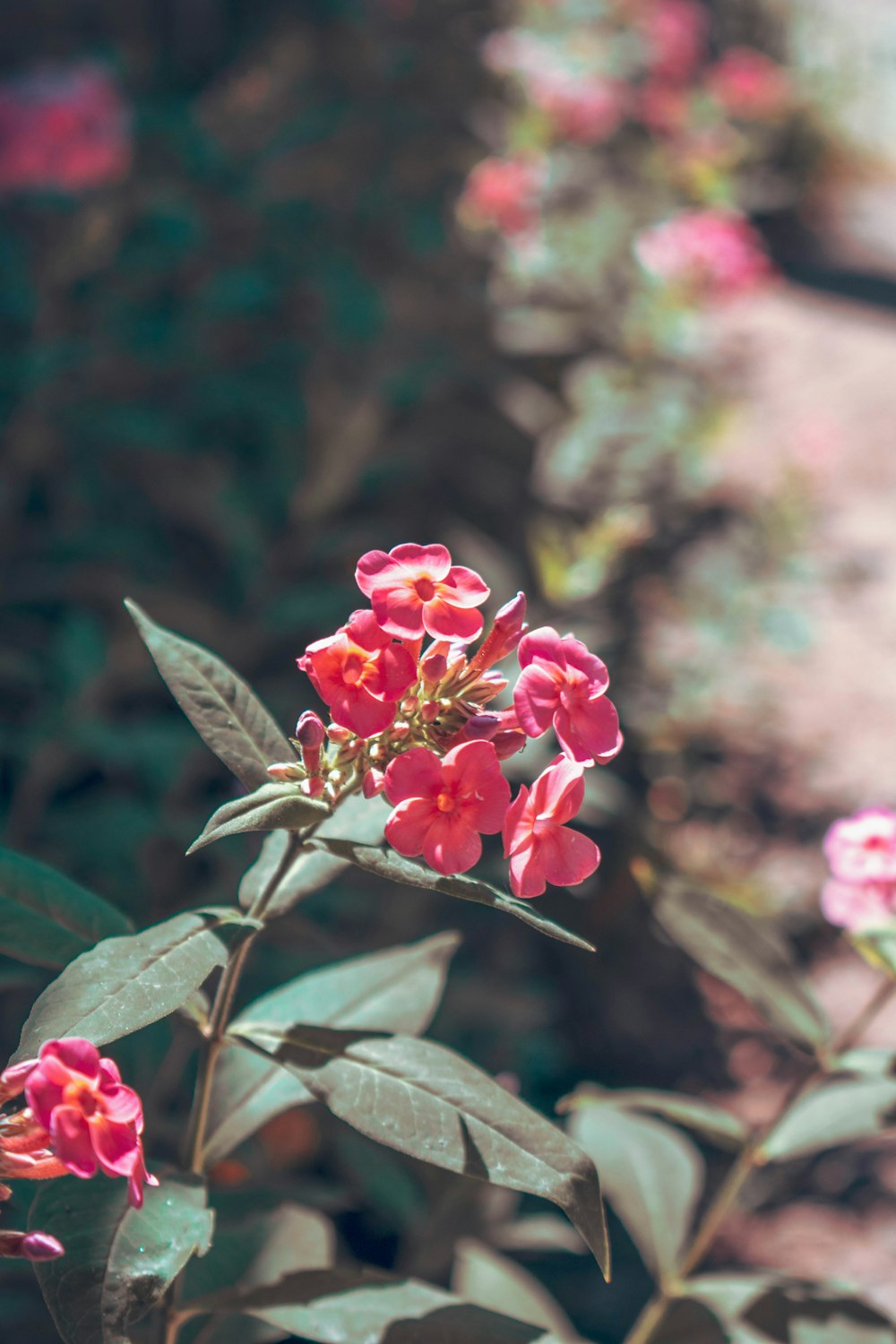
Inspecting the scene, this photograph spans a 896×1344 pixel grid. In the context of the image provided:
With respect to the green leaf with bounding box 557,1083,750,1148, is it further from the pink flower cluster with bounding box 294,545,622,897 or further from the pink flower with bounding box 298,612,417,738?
the pink flower with bounding box 298,612,417,738

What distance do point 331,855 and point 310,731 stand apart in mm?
168

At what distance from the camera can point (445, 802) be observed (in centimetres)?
70

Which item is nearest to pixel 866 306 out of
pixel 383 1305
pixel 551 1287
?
pixel 551 1287

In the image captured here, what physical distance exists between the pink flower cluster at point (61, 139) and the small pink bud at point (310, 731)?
6.34ft

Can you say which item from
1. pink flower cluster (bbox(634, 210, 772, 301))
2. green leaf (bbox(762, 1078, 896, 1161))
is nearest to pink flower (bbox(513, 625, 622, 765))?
green leaf (bbox(762, 1078, 896, 1161))

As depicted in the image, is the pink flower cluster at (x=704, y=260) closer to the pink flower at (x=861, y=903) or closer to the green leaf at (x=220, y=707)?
the pink flower at (x=861, y=903)

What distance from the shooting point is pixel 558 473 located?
2.90 m

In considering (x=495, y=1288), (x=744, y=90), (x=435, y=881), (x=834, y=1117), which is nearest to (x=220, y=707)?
(x=435, y=881)

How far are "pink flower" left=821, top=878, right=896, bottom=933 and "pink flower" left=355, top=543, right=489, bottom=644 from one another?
0.50 metres

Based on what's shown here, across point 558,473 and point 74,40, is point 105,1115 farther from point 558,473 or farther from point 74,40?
point 74,40

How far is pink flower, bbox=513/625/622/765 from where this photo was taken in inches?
28.0

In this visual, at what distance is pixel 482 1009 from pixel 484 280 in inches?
79.4

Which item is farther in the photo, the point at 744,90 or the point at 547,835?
the point at 744,90

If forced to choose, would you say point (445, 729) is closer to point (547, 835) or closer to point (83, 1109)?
point (547, 835)
